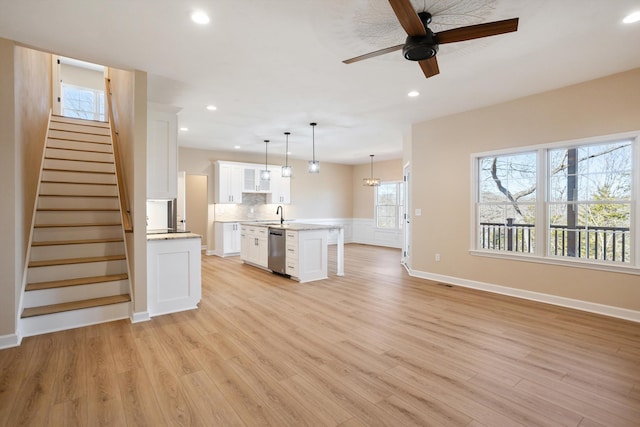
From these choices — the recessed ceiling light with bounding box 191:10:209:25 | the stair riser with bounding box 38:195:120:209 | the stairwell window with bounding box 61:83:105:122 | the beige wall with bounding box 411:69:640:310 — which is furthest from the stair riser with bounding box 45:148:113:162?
the beige wall with bounding box 411:69:640:310

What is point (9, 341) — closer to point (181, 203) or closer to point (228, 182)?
point (181, 203)

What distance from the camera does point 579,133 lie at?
12.7ft

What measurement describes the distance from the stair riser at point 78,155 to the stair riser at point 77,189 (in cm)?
79

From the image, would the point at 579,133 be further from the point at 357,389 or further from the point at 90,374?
the point at 90,374

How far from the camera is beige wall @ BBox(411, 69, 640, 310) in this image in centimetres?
362

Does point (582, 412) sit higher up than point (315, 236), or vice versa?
point (315, 236)

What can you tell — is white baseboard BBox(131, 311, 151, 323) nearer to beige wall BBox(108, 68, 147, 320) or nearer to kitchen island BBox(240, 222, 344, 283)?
beige wall BBox(108, 68, 147, 320)

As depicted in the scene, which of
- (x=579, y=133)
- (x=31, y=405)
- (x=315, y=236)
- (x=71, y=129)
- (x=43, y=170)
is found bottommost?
(x=31, y=405)

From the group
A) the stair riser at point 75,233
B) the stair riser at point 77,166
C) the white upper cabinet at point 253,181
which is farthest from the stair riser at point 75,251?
the white upper cabinet at point 253,181

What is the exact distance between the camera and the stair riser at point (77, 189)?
436 centimetres

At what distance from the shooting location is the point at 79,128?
232 inches

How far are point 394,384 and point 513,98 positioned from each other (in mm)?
4129

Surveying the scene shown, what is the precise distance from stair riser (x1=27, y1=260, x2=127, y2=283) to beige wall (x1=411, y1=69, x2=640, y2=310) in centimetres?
465

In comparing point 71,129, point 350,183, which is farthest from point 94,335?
point 350,183
